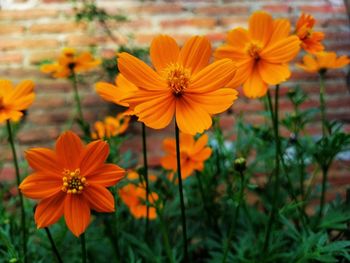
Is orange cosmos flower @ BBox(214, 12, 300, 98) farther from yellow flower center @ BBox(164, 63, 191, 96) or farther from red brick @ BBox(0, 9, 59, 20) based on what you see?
red brick @ BBox(0, 9, 59, 20)

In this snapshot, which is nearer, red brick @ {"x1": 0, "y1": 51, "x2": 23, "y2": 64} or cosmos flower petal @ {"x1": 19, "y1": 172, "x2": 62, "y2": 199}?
cosmos flower petal @ {"x1": 19, "y1": 172, "x2": 62, "y2": 199}

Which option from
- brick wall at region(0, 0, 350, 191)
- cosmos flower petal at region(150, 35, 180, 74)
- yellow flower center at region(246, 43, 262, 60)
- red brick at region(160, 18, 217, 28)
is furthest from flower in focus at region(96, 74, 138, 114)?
red brick at region(160, 18, 217, 28)

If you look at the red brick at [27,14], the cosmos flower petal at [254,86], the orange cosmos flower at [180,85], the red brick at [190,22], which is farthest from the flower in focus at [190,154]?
the red brick at [27,14]

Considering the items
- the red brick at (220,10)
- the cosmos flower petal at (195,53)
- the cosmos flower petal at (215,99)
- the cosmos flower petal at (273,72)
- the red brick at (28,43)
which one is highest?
the red brick at (220,10)

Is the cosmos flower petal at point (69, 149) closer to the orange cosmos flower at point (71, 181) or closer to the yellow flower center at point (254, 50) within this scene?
the orange cosmos flower at point (71, 181)

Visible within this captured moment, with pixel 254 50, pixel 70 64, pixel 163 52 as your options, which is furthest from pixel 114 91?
pixel 70 64

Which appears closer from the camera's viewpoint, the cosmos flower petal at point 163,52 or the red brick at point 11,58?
the cosmos flower petal at point 163,52

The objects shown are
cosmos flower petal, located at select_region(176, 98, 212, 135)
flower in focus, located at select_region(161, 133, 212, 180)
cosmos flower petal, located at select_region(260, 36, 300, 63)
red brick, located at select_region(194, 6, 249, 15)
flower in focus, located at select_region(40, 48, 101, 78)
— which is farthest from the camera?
red brick, located at select_region(194, 6, 249, 15)
